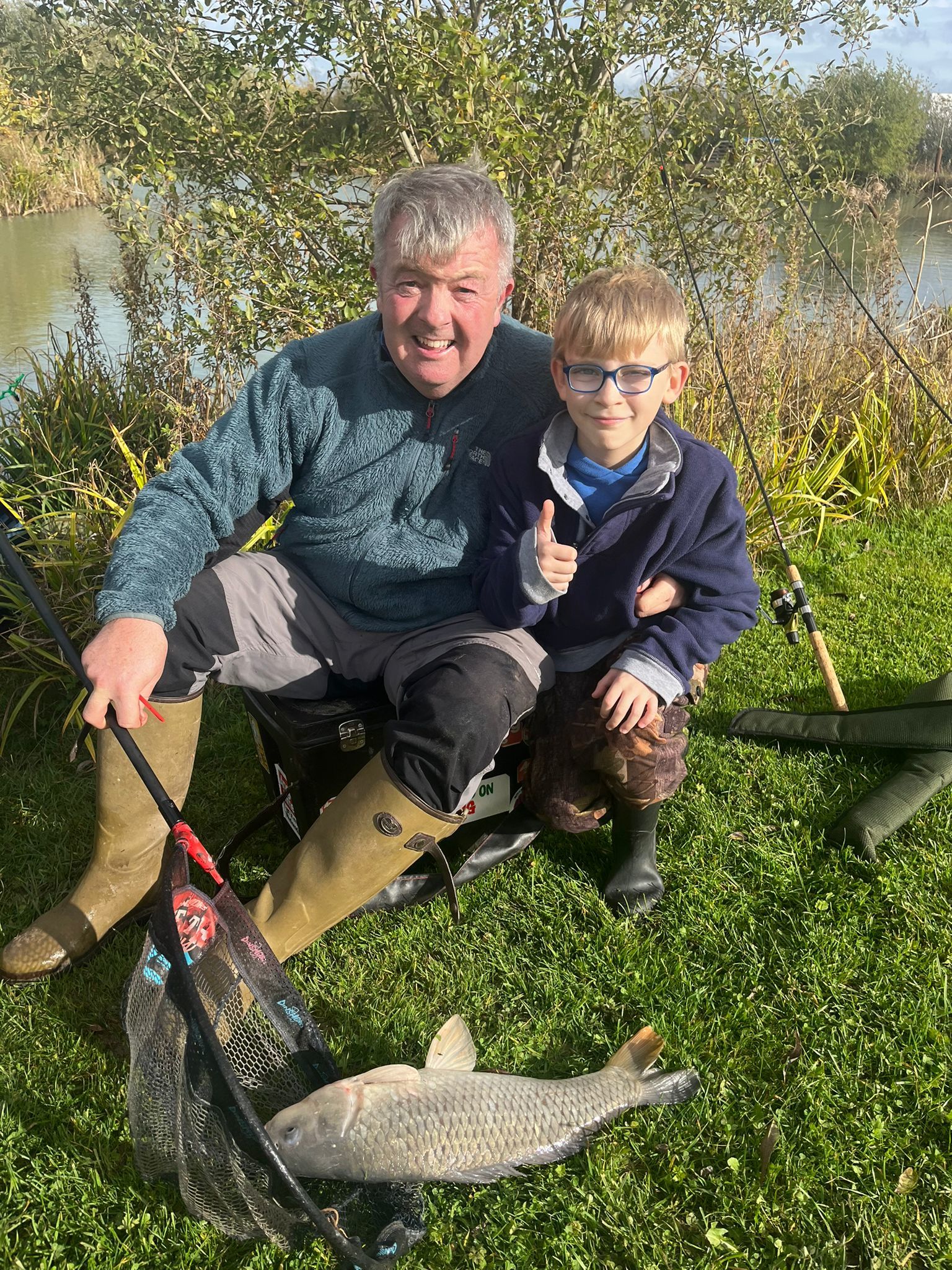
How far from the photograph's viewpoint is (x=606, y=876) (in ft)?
8.47

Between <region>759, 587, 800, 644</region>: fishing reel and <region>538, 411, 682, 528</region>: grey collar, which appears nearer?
<region>538, 411, 682, 528</region>: grey collar

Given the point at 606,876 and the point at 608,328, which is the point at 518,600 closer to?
the point at 608,328

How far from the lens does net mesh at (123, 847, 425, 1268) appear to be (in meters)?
1.58

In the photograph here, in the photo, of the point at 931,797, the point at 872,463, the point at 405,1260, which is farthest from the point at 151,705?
the point at 872,463

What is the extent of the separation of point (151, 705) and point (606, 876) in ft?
4.03

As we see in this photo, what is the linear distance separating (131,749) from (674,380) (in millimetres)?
1476

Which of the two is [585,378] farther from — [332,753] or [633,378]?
[332,753]

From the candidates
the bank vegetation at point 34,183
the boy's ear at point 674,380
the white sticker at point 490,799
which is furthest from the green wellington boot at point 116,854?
the bank vegetation at point 34,183

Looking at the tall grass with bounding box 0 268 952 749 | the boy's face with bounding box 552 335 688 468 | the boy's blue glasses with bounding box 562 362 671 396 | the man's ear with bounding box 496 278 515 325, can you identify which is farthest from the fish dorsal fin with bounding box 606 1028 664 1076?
the tall grass with bounding box 0 268 952 749

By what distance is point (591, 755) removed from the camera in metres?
2.48

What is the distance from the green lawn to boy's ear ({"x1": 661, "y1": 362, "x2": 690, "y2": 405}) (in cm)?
120

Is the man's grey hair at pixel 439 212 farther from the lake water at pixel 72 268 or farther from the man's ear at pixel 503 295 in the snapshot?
the lake water at pixel 72 268

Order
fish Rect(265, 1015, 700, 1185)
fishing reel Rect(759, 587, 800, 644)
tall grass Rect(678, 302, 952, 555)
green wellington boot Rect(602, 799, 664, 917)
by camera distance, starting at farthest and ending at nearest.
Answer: tall grass Rect(678, 302, 952, 555) → fishing reel Rect(759, 587, 800, 644) → green wellington boot Rect(602, 799, 664, 917) → fish Rect(265, 1015, 700, 1185)

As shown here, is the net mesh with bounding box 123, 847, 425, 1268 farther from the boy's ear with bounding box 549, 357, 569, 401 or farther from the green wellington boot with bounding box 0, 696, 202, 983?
the boy's ear with bounding box 549, 357, 569, 401
